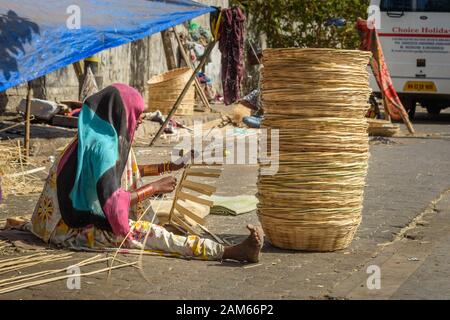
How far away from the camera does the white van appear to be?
56.2 feet

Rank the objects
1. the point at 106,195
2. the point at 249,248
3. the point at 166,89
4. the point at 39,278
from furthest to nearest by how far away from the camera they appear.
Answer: the point at 166,89
the point at 249,248
the point at 106,195
the point at 39,278

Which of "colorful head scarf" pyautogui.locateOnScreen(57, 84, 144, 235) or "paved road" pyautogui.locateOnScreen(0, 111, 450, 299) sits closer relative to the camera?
"paved road" pyautogui.locateOnScreen(0, 111, 450, 299)

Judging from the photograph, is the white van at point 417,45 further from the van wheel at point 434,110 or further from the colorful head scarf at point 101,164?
the colorful head scarf at point 101,164

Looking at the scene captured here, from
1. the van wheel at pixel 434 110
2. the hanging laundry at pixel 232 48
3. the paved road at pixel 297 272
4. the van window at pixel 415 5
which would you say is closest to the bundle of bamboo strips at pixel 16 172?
the paved road at pixel 297 272

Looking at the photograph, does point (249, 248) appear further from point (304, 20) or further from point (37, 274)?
point (304, 20)

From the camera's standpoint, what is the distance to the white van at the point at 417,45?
17.1m

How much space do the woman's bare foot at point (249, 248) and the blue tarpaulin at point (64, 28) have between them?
8.45ft

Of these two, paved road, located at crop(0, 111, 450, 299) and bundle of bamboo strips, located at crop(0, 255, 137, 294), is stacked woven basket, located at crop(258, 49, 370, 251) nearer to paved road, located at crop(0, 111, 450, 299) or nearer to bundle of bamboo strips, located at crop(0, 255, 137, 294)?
paved road, located at crop(0, 111, 450, 299)

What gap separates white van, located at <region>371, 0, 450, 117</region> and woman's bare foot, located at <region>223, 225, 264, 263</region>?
→ 11929mm

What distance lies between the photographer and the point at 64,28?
826 centimetres

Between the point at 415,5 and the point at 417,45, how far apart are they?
725 mm

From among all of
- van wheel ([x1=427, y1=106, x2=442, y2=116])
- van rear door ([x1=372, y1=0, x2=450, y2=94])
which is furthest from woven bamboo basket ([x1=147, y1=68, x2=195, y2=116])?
van wheel ([x1=427, y1=106, x2=442, y2=116])

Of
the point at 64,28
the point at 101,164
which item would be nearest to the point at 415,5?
the point at 64,28
